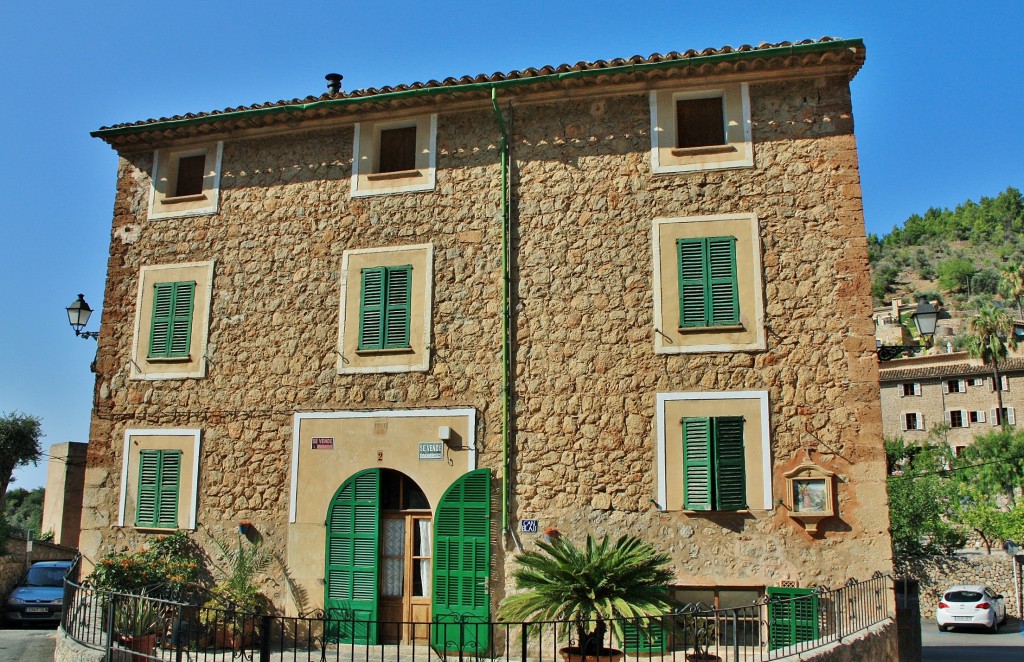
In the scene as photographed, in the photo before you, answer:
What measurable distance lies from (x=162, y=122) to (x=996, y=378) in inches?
2131

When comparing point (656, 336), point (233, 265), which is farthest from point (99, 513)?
A: point (656, 336)

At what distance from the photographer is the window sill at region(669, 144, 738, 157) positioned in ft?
41.4

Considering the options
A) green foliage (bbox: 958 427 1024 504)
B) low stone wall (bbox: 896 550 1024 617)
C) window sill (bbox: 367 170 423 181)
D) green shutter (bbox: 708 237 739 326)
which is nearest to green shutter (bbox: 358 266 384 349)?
window sill (bbox: 367 170 423 181)

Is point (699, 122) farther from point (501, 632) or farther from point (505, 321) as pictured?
point (501, 632)

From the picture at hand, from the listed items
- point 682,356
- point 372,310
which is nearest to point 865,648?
point 682,356

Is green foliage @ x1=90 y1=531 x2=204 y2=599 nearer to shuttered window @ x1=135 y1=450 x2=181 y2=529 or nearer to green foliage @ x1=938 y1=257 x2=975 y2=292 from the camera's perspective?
shuttered window @ x1=135 y1=450 x2=181 y2=529

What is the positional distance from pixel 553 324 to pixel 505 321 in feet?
2.27

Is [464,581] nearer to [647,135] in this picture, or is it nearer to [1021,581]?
[647,135]

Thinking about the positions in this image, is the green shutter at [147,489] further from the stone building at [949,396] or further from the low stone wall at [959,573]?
the stone building at [949,396]

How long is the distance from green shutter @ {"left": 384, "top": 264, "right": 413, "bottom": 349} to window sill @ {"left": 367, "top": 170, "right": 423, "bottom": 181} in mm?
1458

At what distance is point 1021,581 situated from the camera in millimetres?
29891

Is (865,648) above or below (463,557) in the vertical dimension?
below

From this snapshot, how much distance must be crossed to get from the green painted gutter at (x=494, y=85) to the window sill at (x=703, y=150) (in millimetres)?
1164

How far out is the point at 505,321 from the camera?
12.7 metres
